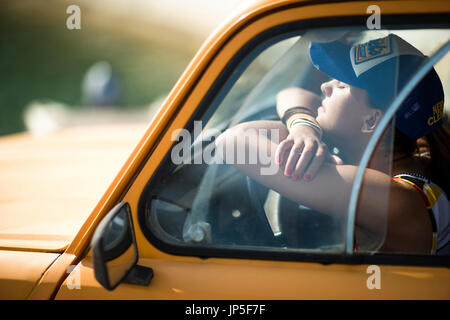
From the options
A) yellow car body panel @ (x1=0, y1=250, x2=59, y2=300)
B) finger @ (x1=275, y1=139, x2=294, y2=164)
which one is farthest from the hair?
yellow car body panel @ (x1=0, y1=250, x2=59, y2=300)

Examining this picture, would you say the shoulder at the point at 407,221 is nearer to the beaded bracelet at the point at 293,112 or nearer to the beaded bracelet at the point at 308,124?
the beaded bracelet at the point at 308,124

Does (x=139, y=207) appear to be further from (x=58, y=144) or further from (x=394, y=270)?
(x=58, y=144)

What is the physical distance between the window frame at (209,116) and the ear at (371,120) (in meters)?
0.06

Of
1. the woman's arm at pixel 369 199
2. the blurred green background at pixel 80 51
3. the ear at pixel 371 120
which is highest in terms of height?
the blurred green background at pixel 80 51

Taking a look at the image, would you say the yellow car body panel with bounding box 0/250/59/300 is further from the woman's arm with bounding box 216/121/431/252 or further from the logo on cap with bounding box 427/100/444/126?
the logo on cap with bounding box 427/100/444/126

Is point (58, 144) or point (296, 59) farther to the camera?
point (58, 144)

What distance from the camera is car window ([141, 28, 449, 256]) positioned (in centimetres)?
121

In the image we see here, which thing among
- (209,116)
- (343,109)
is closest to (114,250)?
(209,116)

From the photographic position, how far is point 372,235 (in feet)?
4.00

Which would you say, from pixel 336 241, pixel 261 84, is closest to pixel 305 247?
pixel 336 241

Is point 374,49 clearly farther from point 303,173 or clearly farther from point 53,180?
point 53,180

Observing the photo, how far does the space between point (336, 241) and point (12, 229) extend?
1.19 metres

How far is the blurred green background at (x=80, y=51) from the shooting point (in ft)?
71.2

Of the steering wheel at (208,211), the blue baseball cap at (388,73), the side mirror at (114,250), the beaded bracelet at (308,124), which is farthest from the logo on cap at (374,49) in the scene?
the side mirror at (114,250)
